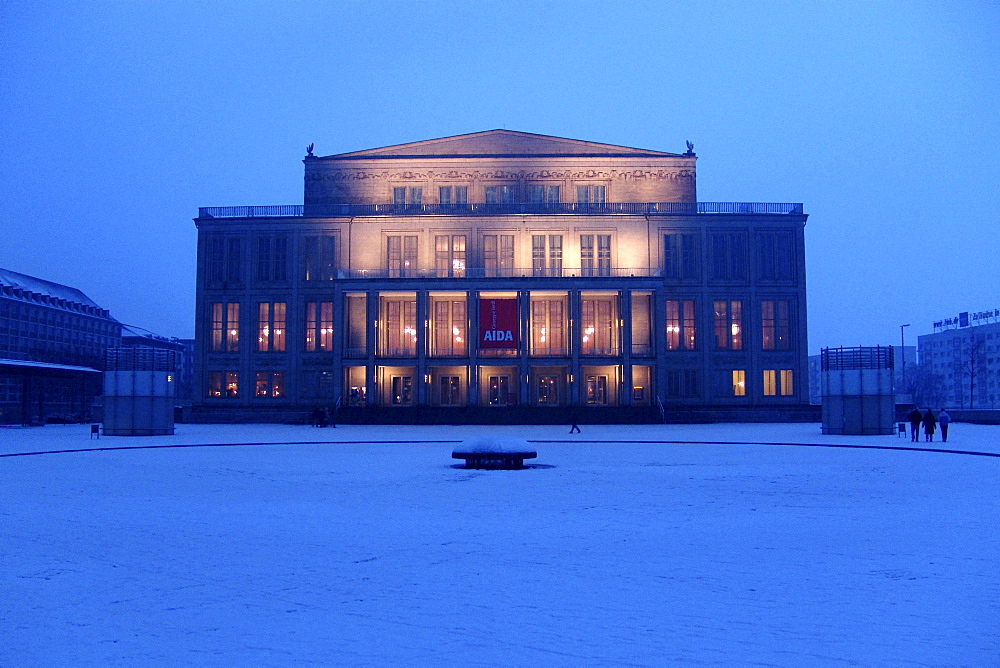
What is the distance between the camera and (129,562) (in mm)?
9383

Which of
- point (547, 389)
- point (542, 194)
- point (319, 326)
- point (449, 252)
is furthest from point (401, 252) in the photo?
point (547, 389)

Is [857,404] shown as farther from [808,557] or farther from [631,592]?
[631,592]

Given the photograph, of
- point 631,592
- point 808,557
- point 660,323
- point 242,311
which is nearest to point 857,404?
point 660,323

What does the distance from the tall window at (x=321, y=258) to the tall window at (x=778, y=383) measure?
99.5ft

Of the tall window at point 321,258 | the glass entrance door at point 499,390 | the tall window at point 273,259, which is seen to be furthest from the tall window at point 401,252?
the glass entrance door at point 499,390

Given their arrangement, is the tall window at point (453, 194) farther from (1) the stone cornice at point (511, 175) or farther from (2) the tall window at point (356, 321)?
(2) the tall window at point (356, 321)

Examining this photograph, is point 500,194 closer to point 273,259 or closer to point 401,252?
point 401,252

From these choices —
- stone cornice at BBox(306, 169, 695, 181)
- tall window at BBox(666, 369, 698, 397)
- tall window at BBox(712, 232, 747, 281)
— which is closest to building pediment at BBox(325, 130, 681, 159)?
stone cornice at BBox(306, 169, 695, 181)

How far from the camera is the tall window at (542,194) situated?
2522 inches

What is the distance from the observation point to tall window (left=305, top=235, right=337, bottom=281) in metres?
60.9

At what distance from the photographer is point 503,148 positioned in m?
64.8

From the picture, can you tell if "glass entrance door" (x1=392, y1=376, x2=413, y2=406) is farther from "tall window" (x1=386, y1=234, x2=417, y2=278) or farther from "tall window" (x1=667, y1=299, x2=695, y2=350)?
"tall window" (x1=667, y1=299, x2=695, y2=350)

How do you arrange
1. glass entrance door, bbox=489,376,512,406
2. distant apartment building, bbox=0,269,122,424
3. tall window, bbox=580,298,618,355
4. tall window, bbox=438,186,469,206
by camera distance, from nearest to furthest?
glass entrance door, bbox=489,376,512,406 < tall window, bbox=580,298,618,355 < tall window, bbox=438,186,469,206 < distant apartment building, bbox=0,269,122,424

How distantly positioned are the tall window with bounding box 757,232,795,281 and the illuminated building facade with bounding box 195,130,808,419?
0.32ft
